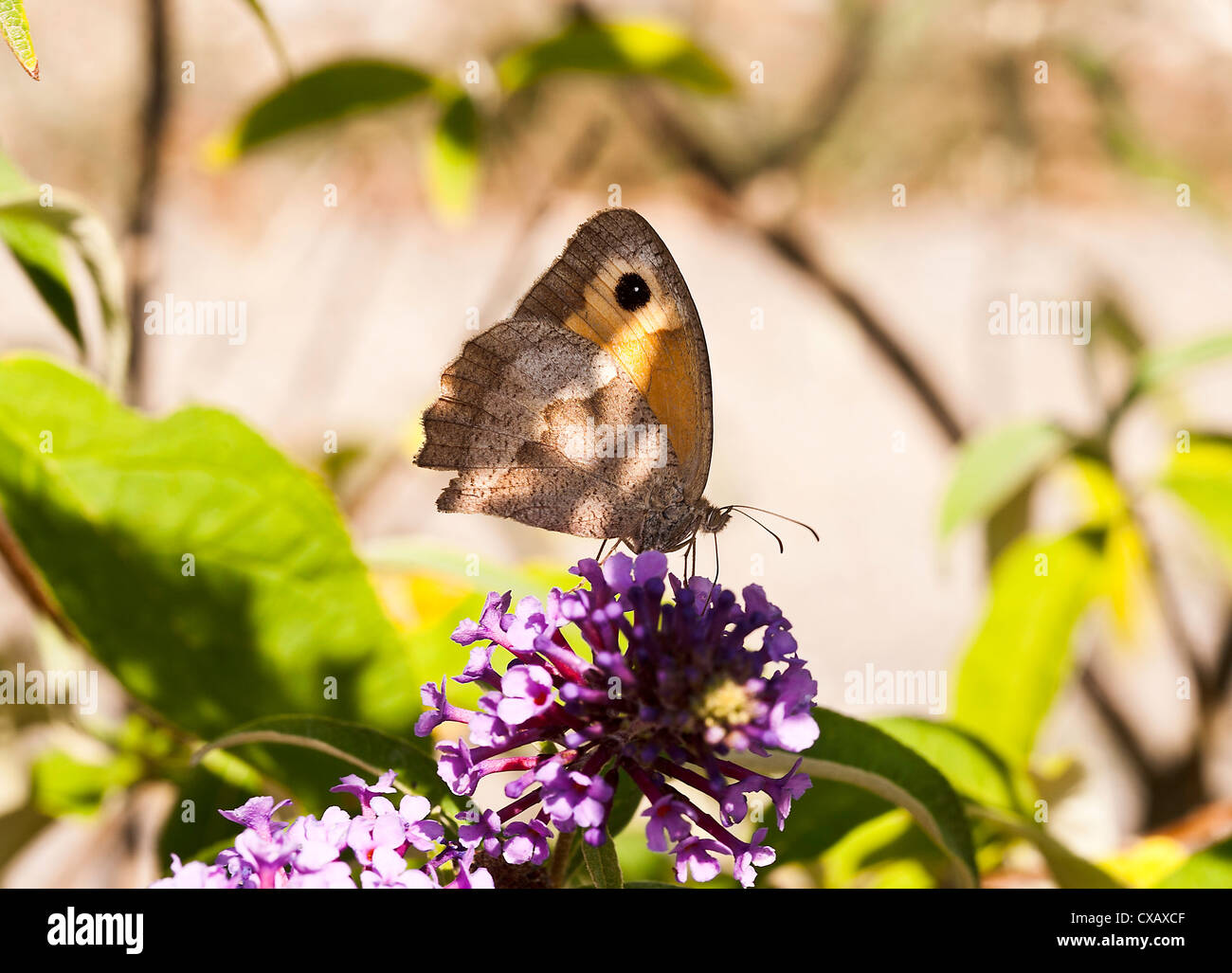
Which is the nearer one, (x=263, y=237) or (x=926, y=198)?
(x=263, y=237)

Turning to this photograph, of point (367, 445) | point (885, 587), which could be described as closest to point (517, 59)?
point (367, 445)

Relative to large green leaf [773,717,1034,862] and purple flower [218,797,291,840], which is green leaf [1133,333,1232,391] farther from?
purple flower [218,797,291,840]

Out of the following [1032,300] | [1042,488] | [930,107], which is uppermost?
[930,107]

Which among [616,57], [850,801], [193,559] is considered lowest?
[850,801]

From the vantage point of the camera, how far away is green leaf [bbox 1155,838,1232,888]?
34.0 inches

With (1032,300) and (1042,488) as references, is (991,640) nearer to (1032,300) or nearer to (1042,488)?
(1042,488)

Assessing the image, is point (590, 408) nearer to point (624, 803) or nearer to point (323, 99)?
point (624, 803)

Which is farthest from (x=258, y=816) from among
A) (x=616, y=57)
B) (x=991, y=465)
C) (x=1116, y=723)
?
(x=1116, y=723)

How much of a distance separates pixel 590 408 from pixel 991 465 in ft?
2.38

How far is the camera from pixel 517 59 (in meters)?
1.69

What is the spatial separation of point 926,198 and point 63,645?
226 centimetres

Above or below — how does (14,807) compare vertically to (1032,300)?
below

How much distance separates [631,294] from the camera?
0.94m

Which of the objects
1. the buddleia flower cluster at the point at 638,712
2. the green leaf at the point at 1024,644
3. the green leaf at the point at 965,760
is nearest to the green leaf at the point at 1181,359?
the green leaf at the point at 1024,644
